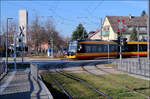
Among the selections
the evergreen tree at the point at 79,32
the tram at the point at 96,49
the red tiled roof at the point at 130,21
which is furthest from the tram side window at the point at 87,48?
the evergreen tree at the point at 79,32

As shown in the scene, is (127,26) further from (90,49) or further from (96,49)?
(90,49)

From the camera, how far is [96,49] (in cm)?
3438

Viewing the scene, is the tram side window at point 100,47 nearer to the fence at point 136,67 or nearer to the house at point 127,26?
the fence at point 136,67

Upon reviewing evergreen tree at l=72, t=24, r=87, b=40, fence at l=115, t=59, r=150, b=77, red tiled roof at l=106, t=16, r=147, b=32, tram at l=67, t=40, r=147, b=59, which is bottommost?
fence at l=115, t=59, r=150, b=77

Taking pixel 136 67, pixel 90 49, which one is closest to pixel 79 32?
pixel 90 49

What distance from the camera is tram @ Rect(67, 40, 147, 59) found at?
1276 inches

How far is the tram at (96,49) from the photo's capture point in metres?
32.4

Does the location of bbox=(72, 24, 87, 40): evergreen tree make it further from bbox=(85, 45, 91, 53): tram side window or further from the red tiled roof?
bbox=(85, 45, 91, 53): tram side window

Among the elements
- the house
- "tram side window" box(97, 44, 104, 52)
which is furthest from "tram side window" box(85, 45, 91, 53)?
the house

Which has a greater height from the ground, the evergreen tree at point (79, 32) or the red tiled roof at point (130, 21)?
the red tiled roof at point (130, 21)

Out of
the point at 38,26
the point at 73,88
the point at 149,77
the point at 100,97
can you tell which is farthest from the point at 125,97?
the point at 38,26

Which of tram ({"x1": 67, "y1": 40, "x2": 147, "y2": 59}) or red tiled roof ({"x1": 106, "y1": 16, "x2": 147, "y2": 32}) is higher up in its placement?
red tiled roof ({"x1": 106, "y1": 16, "x2": 147, "y2": 32})

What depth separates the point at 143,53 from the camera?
39062 mm

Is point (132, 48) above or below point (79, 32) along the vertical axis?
below
